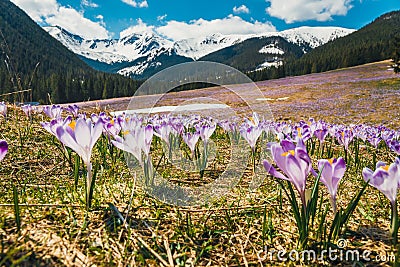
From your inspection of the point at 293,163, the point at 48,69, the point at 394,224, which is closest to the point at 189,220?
the point at 293,163

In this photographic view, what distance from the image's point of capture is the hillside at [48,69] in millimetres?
61406

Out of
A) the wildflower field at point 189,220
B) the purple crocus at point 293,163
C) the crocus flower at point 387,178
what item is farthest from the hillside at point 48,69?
the crocus flower at point 387,178

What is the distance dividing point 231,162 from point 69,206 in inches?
72.1

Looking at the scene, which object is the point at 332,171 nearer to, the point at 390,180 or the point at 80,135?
the point at 390,180

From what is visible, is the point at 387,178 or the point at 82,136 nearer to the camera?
the point at 387,178

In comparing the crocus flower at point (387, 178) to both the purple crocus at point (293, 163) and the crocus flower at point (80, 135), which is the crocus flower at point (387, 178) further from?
the crocus flower at point (80, 135)

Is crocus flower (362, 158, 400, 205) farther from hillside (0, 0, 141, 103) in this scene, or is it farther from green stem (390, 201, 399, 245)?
hillside (0, 0, 141, 103)

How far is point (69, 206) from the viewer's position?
49.0 inches

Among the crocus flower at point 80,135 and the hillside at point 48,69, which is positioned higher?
the hillside at point 48,69

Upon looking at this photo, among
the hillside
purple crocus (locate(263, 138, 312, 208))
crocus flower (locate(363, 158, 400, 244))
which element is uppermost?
the hillside

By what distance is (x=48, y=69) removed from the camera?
111m

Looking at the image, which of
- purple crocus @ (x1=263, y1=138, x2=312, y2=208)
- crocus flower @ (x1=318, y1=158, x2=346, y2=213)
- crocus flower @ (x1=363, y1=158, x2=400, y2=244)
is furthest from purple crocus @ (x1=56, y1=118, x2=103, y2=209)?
crocus flower @ (x1=363, y1=158, x2=400, y2=244)

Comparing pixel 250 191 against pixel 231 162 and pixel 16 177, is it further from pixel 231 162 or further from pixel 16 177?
pixel 16 177

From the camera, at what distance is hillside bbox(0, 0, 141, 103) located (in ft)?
201
